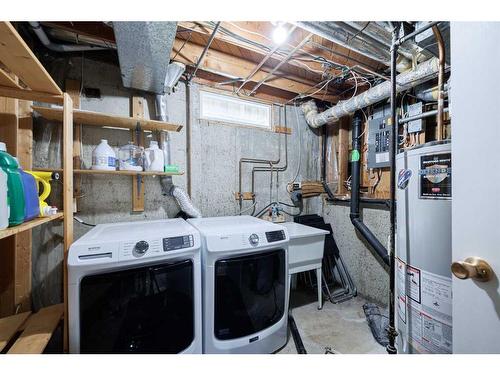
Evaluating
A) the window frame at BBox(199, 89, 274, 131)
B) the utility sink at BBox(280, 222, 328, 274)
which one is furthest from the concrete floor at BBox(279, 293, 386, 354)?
the window frame at BBox(199, 89, 274, 131)

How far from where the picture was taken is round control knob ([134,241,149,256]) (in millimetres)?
1171

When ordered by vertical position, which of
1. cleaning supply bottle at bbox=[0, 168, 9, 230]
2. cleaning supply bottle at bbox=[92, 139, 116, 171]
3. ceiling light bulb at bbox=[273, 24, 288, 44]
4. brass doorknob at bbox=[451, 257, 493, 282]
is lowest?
brass doorknob at bbox=[451, 257, 493, 282]

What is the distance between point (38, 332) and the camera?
117 cm

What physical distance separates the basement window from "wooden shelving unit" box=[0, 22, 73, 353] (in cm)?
134

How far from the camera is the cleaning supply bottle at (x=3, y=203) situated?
0.76 m

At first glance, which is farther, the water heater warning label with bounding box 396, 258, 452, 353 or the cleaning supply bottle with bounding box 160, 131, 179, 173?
the cleaning supply bottle with bounding box 160, 131, 179, 173

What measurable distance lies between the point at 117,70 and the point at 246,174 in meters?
1.60

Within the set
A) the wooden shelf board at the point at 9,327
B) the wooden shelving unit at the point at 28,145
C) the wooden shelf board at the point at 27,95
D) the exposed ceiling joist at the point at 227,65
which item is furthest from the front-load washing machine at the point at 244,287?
the exposed ceiling joist at the point at 227,65

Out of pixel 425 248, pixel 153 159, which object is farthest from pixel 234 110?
pixel 425 248

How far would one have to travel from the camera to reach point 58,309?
4.64 feet

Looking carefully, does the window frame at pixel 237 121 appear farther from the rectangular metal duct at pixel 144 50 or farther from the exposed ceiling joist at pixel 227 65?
the rectangular metal duct at pixel 144 50

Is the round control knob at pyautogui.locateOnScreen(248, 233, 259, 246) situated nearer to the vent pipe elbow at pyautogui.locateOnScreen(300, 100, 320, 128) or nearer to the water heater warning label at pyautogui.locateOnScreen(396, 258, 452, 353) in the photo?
the water heater warning label at pyautogui.locateOnScreen(396, 258, 452, 353)
